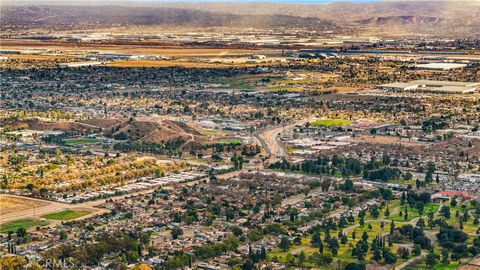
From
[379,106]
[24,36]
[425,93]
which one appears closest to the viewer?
[379,106]

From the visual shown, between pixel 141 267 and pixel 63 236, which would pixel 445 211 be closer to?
pixel 141 267

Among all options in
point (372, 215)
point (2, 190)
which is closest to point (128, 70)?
point (2, 190)

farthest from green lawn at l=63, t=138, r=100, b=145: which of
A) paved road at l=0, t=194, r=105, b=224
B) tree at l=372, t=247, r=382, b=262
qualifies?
tree at l=372, t=247, r=382, b=262

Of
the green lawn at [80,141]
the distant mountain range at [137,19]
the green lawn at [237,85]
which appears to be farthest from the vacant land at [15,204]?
the distant mountain range at [137,19]

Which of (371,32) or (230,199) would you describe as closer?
(230,199)

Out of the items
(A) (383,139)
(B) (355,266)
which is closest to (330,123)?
(A) (383,139)

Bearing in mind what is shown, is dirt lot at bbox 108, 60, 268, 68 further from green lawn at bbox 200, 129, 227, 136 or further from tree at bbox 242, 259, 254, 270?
tree at bbox 242, 259, 254, 270

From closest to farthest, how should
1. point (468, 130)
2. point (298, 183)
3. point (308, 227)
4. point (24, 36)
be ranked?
1. point (308, 227)
2. point (298, 183)
3. point (468, 130)
4. point (24, 36)

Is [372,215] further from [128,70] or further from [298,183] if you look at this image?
[128,70]
